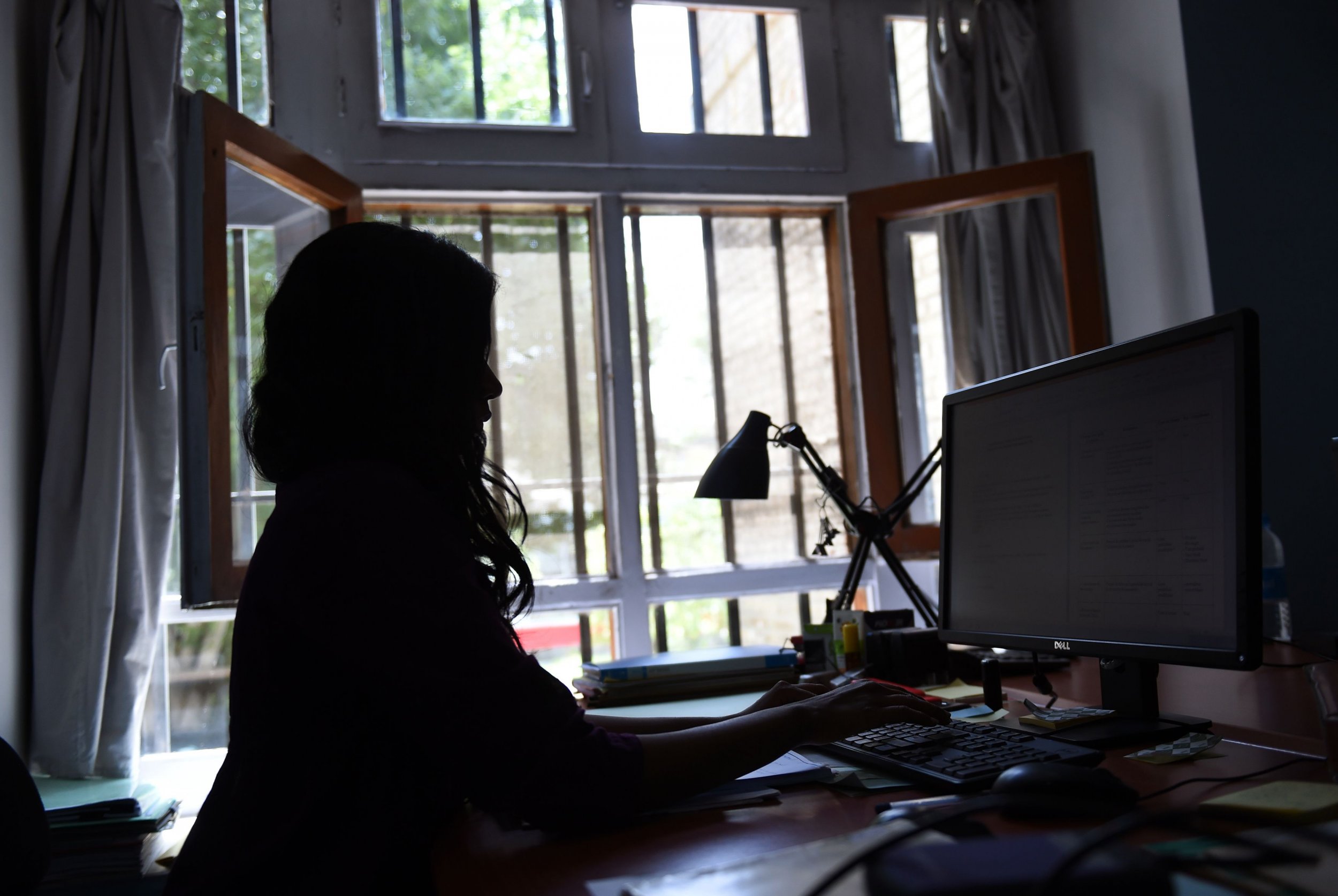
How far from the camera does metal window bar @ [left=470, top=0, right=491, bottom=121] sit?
3035 mm

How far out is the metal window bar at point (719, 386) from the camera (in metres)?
3.19

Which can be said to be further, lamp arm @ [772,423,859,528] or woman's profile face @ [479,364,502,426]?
lamp arm @ [772,423,859,528]

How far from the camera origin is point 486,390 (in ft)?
3.82

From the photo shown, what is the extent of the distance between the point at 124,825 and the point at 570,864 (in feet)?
4.89

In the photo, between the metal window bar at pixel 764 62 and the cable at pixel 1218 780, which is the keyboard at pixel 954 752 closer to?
the cable at pixel 1218 780

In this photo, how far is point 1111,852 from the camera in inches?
20.7

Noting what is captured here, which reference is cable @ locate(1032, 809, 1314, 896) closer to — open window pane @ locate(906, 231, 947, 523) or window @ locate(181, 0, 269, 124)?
open window pane @ locate(906, 231, 947, 523)

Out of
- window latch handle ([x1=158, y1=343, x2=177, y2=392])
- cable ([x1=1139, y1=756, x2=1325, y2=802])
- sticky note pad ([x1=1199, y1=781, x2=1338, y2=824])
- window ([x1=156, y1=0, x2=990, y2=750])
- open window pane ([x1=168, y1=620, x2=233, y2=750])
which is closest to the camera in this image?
sticky note pad ([x1=1199, y1=781, x2=1338, y2=824])

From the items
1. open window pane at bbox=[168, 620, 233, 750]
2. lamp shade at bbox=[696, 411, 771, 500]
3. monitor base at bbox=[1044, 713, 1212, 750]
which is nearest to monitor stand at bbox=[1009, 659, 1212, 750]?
monitor base at bbox=[1044, 713, 1212, 750]

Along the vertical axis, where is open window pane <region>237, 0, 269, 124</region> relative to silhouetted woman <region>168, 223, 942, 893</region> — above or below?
above

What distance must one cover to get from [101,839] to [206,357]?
956 mm

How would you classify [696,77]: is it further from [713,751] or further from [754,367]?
[713,751]

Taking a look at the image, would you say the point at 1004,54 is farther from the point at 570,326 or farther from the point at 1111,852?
the point at 1111,852

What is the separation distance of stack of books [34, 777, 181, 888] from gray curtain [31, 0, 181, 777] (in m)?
0.35
